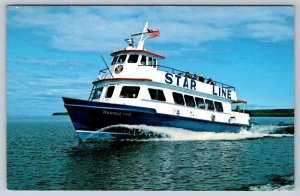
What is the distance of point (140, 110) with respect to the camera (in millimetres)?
12258

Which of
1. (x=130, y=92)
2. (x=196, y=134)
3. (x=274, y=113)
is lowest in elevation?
(x=196, y=134)

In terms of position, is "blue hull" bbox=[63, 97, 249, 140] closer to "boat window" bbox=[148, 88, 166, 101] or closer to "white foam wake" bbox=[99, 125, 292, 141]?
"white foam wake" bbox=[99, 125, 292, 141]

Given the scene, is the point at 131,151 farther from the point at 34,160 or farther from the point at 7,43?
the point at 7,43

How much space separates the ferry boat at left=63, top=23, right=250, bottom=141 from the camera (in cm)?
1198

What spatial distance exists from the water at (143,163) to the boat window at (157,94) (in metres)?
0.87

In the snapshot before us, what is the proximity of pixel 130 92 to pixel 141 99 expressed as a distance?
1.18 ft

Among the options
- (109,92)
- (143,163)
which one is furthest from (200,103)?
(143,163)

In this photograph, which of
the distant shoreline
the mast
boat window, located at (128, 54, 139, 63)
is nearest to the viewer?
the distant shoreline

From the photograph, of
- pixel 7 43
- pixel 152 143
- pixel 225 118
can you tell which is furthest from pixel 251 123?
pixel 7 43

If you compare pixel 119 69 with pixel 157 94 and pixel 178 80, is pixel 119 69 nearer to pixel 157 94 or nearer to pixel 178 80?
pixel 157 94

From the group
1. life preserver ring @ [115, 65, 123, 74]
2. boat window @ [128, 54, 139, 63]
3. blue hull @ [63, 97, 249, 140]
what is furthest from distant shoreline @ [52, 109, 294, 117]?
boat window @ [128, 54, 139, 63]

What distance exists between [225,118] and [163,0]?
20.6ft

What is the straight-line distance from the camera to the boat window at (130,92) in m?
12.6

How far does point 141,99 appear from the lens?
12594mm
